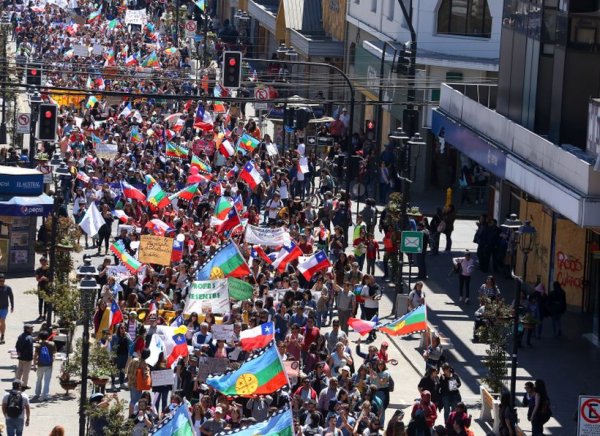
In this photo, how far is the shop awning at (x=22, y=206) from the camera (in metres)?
44.4

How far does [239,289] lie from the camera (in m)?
36.7

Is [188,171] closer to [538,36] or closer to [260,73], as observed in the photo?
[538,36]

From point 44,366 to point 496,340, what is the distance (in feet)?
26.7

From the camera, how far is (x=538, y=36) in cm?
4209

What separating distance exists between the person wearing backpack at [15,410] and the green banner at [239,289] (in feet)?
24.8

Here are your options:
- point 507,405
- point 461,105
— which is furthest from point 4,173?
point 507,405

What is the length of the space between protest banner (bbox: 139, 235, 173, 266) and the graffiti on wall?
8.77 metres

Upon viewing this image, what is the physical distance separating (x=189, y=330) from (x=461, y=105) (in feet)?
50.5

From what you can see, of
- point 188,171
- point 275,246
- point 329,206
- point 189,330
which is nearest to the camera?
point 189,330

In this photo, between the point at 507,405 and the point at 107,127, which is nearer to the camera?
the point at 507,405

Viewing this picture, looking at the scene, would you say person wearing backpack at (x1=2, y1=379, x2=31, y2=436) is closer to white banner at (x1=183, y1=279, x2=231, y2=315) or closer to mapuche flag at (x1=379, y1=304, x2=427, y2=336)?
white banner at (x1=183, y1=279, x2=231, y2=315)

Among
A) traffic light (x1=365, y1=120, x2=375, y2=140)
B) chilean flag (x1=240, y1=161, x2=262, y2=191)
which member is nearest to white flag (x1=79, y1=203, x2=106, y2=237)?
chilean flag (x1=240, y1=161, x2=262, y2=191)

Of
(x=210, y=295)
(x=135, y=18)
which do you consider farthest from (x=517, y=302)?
(x=135, y=18)

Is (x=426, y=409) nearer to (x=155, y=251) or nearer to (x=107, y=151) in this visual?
(x=155, y=251)
